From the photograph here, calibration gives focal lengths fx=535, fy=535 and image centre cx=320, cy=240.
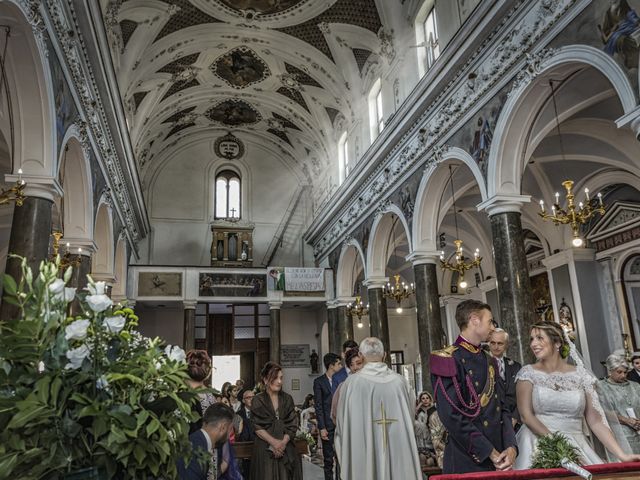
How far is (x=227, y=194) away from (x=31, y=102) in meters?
15.9

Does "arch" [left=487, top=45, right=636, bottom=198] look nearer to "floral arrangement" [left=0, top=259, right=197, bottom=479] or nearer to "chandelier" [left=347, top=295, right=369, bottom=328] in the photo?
"floral arrangement" [left=0, top=259, right=197, bottom=479]

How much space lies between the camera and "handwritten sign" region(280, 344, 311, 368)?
21.8 meters

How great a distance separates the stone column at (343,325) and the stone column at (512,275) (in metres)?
9.63

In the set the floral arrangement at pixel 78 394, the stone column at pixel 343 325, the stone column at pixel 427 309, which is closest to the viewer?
the floral arrangement at pixel 78 394

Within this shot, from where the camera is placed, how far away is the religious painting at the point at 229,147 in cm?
2303

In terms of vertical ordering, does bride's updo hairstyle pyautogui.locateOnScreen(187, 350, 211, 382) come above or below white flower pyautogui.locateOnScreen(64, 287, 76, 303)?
below

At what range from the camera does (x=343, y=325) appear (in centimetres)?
1791

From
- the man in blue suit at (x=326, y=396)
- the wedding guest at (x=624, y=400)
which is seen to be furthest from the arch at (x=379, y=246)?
the wedding guest at (x=624, y=400)

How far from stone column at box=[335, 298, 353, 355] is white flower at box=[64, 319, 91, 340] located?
52.6 feet

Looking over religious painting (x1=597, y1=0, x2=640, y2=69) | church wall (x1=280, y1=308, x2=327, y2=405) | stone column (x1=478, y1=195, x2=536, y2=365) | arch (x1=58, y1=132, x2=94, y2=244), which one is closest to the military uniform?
religious painting (x1=597, y1=0, x2=640, y2=69)

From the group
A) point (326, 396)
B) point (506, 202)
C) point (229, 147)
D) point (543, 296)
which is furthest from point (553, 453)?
point (229, 147)

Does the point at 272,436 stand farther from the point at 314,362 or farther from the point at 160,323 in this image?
the point at 160,323

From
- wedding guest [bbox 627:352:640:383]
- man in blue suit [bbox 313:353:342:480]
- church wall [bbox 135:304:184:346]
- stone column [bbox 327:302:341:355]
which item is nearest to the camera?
man in blue suit [bbox 313:353:342:480]

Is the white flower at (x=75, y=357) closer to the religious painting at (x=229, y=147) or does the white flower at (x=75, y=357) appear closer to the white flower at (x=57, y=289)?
the white flower at (x=57, y=289)
